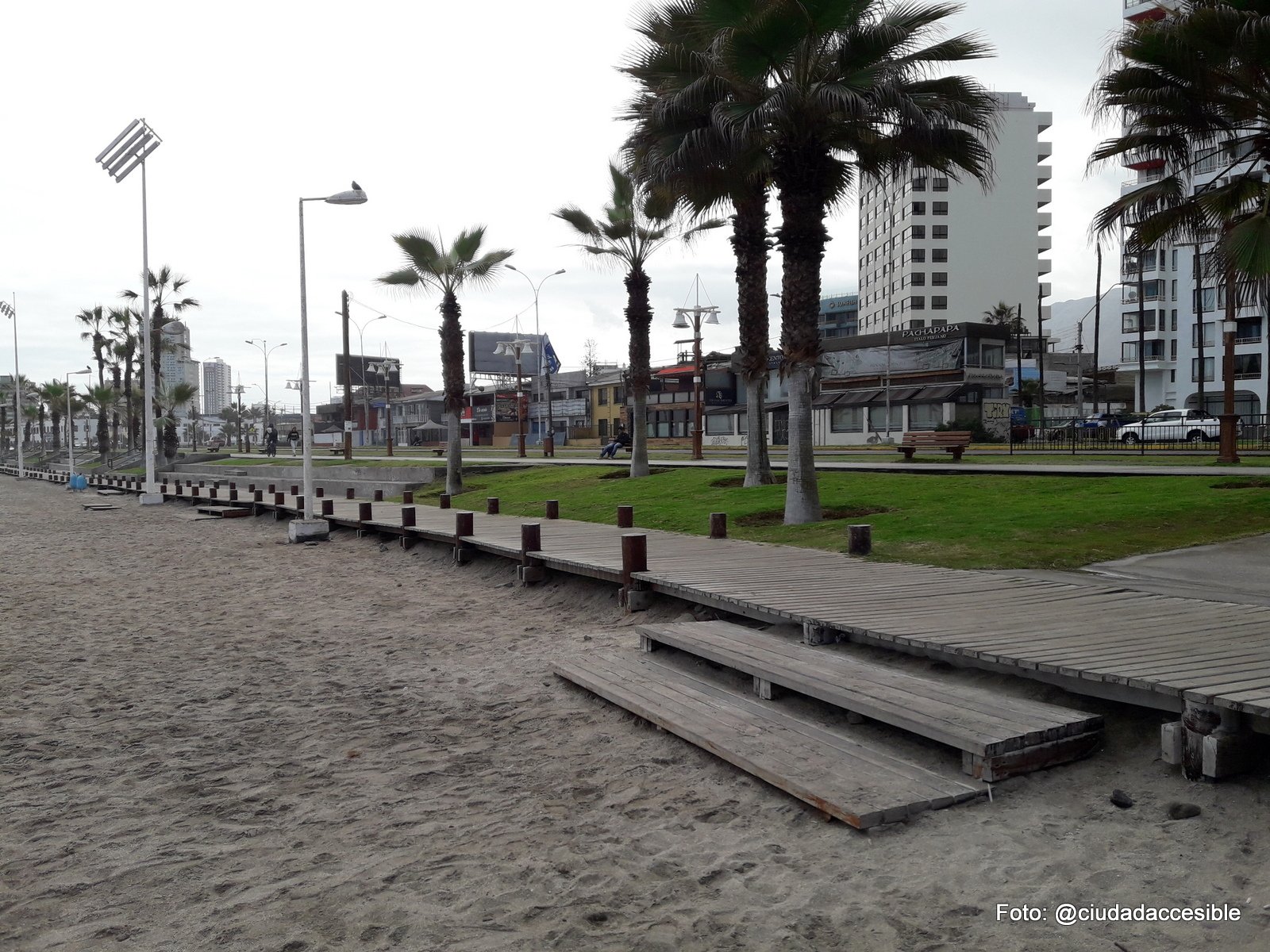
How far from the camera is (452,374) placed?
28406mm

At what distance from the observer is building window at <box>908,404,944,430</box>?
52.4 m

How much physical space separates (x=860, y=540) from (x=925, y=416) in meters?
44.2

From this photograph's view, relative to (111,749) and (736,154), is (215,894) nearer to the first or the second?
(111,749)

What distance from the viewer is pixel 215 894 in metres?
4.46

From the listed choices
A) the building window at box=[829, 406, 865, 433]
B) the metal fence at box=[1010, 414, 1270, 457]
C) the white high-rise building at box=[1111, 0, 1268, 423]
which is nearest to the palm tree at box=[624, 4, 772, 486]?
the metal fence at box=[1010, 414, 1270, 457]

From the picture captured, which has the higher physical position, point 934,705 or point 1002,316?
point 1002,316

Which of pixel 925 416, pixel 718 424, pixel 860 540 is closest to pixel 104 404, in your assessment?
pixel 718 424

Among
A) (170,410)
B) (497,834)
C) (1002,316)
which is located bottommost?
(497,834)

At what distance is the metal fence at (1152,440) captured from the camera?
32969 millimetres

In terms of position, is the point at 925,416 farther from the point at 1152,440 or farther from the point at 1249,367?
the point at 1249,367

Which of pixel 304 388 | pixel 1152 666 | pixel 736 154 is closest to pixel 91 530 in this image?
pixel 304 388

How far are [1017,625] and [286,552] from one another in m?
15.7

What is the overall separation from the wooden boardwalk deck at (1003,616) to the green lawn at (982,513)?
1.35m

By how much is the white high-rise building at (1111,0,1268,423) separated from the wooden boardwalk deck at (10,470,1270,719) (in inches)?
1994
